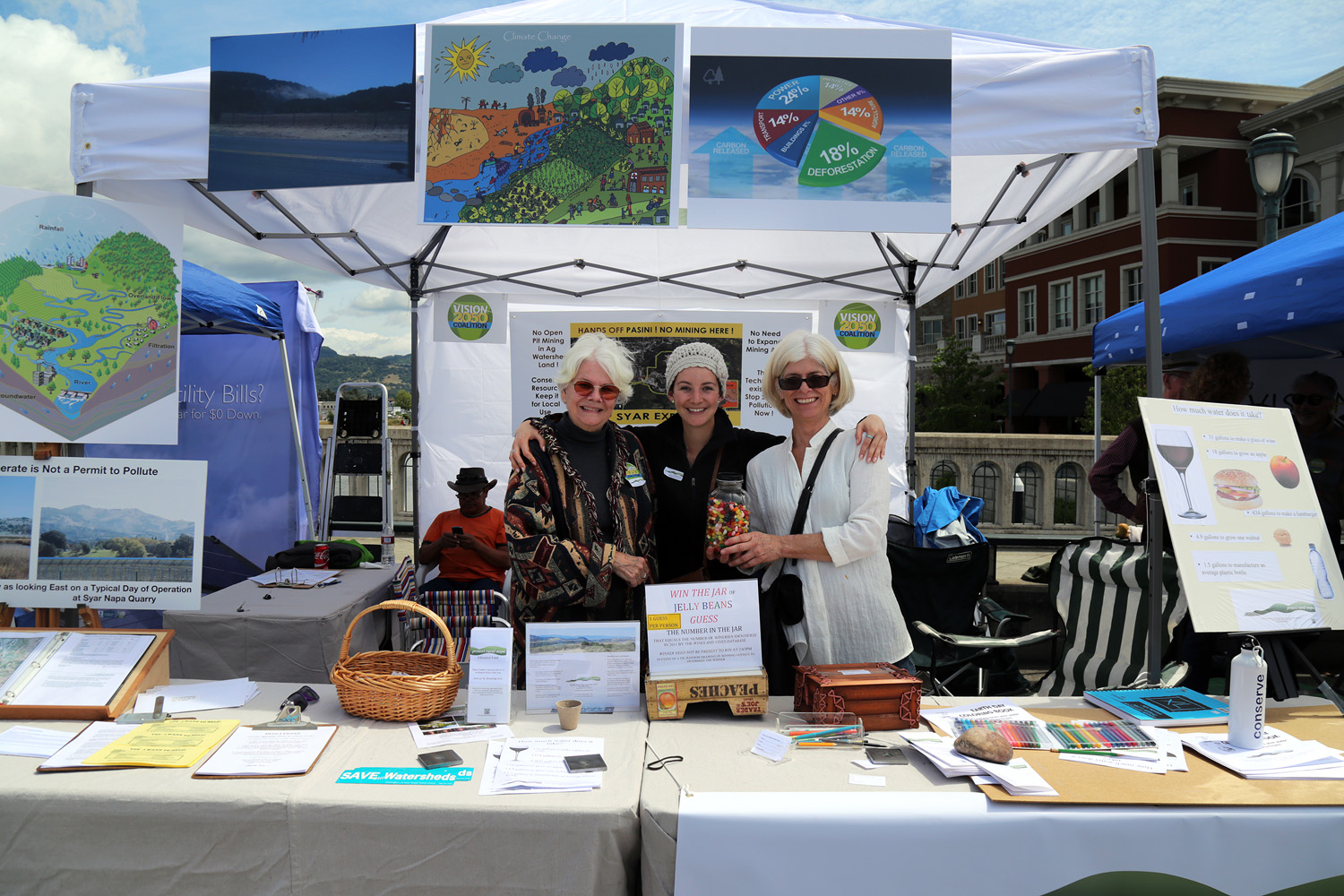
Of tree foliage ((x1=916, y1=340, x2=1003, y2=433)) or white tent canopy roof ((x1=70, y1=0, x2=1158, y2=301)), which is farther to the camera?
tree foliage ((x1=916, y1=340, x2=1003, y2=433))

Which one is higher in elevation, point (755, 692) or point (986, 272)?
point (986, 272)

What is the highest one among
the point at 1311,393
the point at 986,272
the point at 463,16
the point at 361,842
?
the point at 986,272

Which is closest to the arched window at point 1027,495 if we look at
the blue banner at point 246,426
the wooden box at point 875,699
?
the blue banner at point 246,426

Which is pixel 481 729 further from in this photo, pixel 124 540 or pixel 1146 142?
pixel 1146 142

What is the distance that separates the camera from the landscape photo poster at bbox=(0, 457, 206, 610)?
2.11m

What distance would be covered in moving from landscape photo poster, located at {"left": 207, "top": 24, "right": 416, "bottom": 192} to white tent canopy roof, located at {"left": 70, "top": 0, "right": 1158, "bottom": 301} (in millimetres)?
124

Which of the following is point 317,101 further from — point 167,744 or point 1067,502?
point 1067,502

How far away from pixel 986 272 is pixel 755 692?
110ft

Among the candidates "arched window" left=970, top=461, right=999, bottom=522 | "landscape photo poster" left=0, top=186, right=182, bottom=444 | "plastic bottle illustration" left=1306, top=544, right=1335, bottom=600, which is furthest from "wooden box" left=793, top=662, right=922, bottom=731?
"arched window" left=970, top=461, right=999, bottom=522

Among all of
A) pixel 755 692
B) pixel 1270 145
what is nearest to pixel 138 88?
pixel 755 692

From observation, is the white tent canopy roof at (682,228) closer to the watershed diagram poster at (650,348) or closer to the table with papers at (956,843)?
the watershed diagram poster at (650,348)

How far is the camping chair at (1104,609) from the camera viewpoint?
2.98m

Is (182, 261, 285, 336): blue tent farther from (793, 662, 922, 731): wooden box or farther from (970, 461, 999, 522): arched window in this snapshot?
(970, 461, 999, 522): arched window

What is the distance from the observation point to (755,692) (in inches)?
73.7
